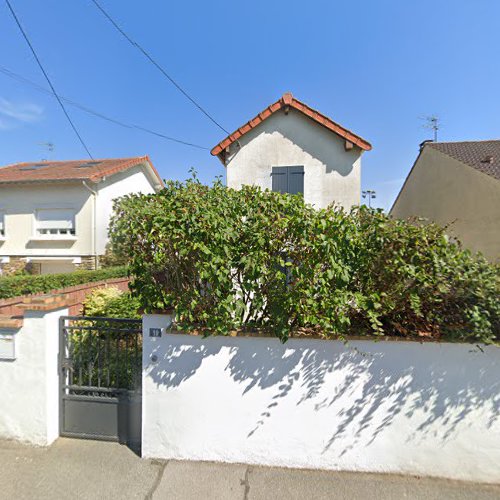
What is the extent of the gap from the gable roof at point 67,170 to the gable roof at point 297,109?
835 centimetres

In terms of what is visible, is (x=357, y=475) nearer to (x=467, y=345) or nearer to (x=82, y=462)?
(x=467, y=345)

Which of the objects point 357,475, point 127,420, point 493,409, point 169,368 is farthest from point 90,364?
point 493,409

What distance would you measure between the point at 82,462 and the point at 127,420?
496mm

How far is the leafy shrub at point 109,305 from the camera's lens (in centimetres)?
512

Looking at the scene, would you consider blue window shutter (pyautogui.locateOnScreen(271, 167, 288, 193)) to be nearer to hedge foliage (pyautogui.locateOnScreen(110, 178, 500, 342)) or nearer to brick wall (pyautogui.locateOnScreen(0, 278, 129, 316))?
hedge foliage (pyautogui.locateOnScreen(110, 178, 500, 342))

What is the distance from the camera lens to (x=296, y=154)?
7.63 meters

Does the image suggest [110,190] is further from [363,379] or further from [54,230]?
[363,379]

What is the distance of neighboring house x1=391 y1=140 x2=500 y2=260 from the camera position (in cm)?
836

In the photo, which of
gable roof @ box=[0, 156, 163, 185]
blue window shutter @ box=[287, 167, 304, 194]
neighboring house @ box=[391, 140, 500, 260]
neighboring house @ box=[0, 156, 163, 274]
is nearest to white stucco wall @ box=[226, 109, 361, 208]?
blue window shutter @ box=[287, 167, 304, 194]

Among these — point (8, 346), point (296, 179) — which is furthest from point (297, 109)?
point (8, 346)

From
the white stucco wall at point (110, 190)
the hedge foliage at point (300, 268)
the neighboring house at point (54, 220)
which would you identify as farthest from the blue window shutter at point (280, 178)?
the neighboring house at point (54, 220)

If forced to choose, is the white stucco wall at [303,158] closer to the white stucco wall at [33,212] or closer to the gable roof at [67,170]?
the gable roof at [67,170]

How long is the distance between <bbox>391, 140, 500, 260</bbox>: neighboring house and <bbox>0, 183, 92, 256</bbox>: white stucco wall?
1459 cm

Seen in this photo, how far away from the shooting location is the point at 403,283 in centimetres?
254
